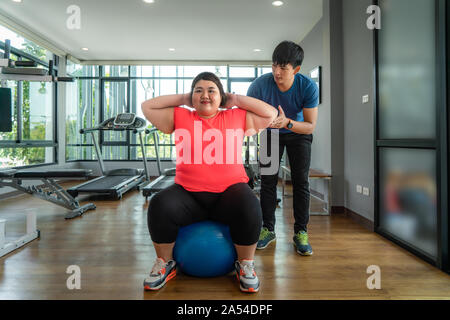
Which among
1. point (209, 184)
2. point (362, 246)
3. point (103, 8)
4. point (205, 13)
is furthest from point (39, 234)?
point (205, 13)

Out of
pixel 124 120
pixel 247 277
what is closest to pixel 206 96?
pixel 247 277

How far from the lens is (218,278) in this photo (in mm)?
1526

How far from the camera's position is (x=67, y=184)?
5.29 m

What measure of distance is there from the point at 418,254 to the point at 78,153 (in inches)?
246

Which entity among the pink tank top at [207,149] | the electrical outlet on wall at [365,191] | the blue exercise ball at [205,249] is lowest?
the blue exercise ball at [205,249]

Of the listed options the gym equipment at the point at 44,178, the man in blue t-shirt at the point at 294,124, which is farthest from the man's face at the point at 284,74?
the gym equipment at the point at 44,178

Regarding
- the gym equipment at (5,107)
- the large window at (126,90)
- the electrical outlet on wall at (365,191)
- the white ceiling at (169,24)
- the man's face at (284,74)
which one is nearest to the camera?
the man's face at (284,74)

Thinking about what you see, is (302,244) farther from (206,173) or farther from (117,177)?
(117,177)

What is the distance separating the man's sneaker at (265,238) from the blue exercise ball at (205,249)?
1.74ft

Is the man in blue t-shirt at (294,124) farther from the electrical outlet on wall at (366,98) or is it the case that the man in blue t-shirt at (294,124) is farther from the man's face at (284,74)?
the electrical outlet on wall at (366,98)

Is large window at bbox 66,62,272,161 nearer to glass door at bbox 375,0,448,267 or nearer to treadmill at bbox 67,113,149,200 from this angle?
treadmill at bbox 67,113,149,200

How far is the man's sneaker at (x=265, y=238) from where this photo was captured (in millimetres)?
1986

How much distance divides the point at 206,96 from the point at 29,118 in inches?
175

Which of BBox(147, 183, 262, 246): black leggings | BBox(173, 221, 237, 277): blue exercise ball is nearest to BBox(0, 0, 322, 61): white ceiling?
BBox(147, 183, 262, 246): black leggings
